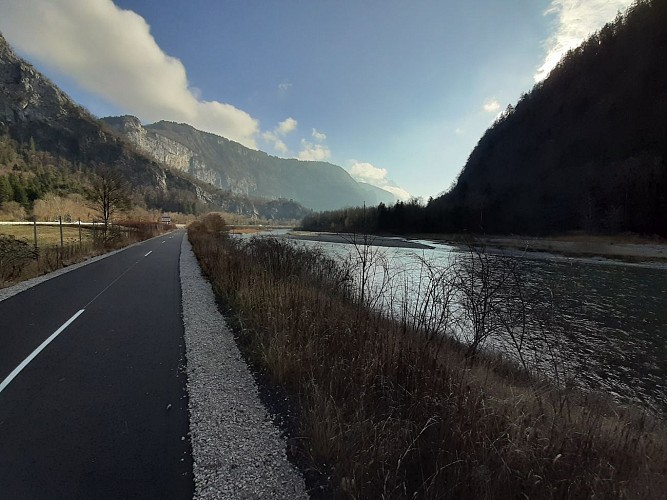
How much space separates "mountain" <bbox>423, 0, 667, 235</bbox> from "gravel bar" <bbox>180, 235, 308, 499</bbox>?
52.9m

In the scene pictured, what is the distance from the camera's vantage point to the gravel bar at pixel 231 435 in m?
2.57

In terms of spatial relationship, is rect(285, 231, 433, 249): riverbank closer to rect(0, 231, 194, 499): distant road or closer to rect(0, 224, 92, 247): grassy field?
rect(0, 231, 194, 499): distant road

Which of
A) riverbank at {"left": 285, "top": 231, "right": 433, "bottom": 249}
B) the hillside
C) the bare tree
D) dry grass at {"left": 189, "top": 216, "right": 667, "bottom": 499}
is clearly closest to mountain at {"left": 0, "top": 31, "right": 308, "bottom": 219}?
riverbank at {"left": 285, "top": 231, "right": 433, "bottom": 249}

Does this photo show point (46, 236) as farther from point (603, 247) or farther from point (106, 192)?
point (603, 247)

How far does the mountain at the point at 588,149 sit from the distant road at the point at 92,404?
53089mm

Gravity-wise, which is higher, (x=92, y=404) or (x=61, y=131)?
(x=61, y=131)

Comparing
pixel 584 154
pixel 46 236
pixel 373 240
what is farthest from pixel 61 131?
pixel 584 154

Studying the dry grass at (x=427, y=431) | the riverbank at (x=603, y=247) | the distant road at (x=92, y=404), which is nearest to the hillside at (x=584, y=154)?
the riverbank at (x=603, y=247)

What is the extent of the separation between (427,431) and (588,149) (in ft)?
331

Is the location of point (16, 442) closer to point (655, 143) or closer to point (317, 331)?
point (317, 331)

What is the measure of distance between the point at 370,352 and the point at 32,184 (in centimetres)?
10536

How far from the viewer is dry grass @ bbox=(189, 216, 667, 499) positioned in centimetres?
244

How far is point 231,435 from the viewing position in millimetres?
3209

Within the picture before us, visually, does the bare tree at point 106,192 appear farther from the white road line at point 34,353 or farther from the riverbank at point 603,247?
the riverbank at point 603,247
